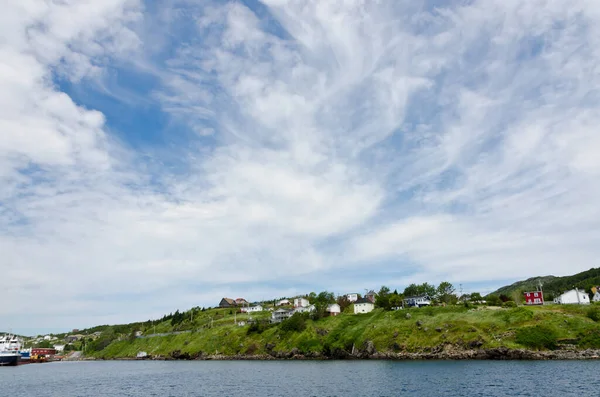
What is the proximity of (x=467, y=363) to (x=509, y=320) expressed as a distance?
94.9ft

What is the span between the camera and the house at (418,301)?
605 ft

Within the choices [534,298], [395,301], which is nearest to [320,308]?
[395,301]

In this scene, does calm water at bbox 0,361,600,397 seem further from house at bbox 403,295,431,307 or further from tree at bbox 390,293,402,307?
house at bbox 403,295,431,307

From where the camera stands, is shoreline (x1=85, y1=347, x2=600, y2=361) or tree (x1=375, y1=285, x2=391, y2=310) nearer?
shoreline (x1=85, y1=347, x2=600, y2=361)

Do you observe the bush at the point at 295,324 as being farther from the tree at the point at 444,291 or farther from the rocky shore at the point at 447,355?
the tree at the point at 444,291

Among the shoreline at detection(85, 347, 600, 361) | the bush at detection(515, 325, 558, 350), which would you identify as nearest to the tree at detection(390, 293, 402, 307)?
the shoreline at detection(85, 347, 600, 361)

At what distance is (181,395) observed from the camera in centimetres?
7675

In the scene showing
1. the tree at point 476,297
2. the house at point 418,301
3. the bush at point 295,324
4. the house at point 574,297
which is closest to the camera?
the house at point 574,297

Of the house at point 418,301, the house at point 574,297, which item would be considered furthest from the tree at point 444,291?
the house at point 574,297

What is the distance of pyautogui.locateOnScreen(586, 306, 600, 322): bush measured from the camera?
114m

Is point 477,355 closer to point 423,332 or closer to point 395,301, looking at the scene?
point 423,332

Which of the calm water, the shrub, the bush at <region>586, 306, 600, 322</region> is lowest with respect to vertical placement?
the calm water

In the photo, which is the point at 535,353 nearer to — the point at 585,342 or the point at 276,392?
the point at 585,342

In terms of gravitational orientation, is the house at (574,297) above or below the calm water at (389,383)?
above
